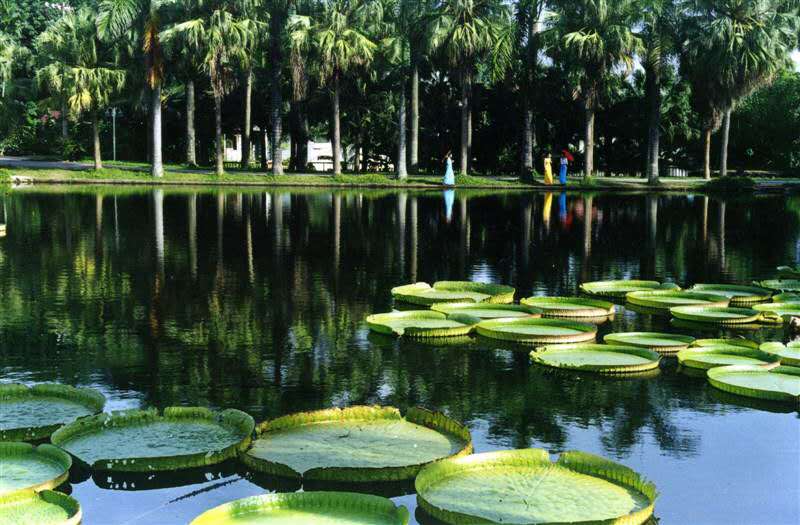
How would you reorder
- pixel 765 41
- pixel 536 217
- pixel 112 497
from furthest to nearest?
pixel 765 41
pixel 536 217
pixel 112 497

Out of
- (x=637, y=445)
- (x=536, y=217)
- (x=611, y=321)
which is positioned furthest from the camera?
(x=536, y=217)

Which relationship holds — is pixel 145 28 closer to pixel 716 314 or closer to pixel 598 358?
pixel 716 314

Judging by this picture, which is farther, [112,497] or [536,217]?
[536,217]

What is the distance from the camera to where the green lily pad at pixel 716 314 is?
37.4 ft

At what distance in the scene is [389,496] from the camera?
590 cm

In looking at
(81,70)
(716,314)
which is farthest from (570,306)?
(81,70)

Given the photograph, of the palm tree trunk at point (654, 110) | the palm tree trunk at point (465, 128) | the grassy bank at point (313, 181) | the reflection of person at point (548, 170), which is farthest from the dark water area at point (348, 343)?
the palm tree trunk at point (465, 128)

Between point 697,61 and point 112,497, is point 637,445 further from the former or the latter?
point 697,61

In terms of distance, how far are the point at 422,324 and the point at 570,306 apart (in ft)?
7.31

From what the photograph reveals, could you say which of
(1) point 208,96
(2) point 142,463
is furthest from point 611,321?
(1) point 208,96

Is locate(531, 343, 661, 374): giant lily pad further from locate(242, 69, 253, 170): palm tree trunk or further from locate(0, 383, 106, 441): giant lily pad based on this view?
locate(242, 69, 253, 170): palm tree trunk

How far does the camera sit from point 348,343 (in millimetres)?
10172

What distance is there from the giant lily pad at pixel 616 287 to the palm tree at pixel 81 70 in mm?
35738

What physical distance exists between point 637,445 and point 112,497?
3.50 meters
